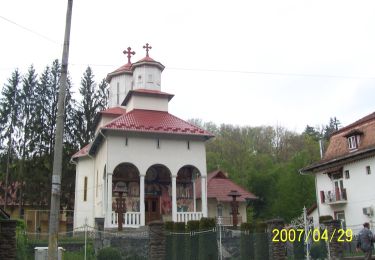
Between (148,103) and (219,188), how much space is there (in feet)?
31.8

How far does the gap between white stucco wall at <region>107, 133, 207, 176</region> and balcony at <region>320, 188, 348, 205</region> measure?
8.89 m

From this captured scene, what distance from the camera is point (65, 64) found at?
37.4 ft

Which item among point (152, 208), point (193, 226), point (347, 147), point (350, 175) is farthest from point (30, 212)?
point (347, 147)

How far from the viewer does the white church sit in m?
27.2

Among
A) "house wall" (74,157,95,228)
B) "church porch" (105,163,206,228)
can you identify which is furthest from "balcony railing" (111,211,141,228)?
"house wall" (74,157,95,228)

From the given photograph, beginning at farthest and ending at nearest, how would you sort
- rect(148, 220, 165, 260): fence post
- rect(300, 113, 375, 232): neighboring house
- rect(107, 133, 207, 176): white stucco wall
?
rect(300, 113, 375, 232): neighboring house, rect(107, 133, 207, 176): white stucco wall, rect(148, 220, 165, 260): fence post

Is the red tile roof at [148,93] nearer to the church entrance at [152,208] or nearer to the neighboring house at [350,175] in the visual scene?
the church entrance at [152,208]

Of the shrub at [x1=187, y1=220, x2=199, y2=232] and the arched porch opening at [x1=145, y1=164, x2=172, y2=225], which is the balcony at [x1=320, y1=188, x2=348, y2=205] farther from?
the shrub at [x1=187, y1=220, x2=199, y2=232]

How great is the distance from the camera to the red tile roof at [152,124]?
90.2 ft

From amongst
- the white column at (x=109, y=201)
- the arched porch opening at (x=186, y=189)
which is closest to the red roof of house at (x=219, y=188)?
the arched porch opening at (x=186, y=189)

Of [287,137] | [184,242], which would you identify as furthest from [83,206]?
[287,137]

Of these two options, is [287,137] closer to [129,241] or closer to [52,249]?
[129,241]

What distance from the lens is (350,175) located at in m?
29.6
